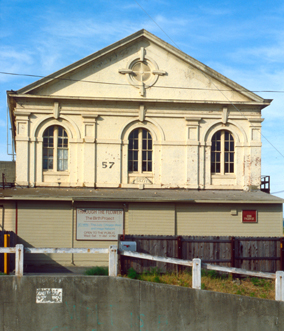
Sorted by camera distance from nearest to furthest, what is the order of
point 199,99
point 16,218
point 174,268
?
point 174,268
point 16,218
point 199,99

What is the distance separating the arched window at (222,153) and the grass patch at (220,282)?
746 centimetres

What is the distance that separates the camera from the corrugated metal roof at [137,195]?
1606 cm

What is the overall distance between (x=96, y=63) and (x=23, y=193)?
6.80 meters

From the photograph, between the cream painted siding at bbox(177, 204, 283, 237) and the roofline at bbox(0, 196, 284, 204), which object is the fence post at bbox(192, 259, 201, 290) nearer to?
the roofline at bbox(0, 196, 284, 204)

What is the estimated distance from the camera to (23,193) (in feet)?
53.8

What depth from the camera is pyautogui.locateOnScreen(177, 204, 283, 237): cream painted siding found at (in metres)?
17.1

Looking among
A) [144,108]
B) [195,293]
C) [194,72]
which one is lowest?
[195,293]

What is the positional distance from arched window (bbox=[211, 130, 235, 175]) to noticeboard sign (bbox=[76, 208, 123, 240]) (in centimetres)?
531

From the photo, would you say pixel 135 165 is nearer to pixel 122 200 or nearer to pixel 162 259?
pixel 122 200

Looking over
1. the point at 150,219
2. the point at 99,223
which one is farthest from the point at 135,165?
the point at 99,223

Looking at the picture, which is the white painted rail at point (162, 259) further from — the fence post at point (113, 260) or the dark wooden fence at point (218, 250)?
the dark wooden fence at point (218, 250)

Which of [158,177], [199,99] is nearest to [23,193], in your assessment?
[158,177]

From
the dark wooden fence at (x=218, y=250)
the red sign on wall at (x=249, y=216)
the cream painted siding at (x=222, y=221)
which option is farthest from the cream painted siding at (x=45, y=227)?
the red sign on wall at (x=249, y=216)

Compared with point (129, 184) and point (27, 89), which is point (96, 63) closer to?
point (27, 89)
